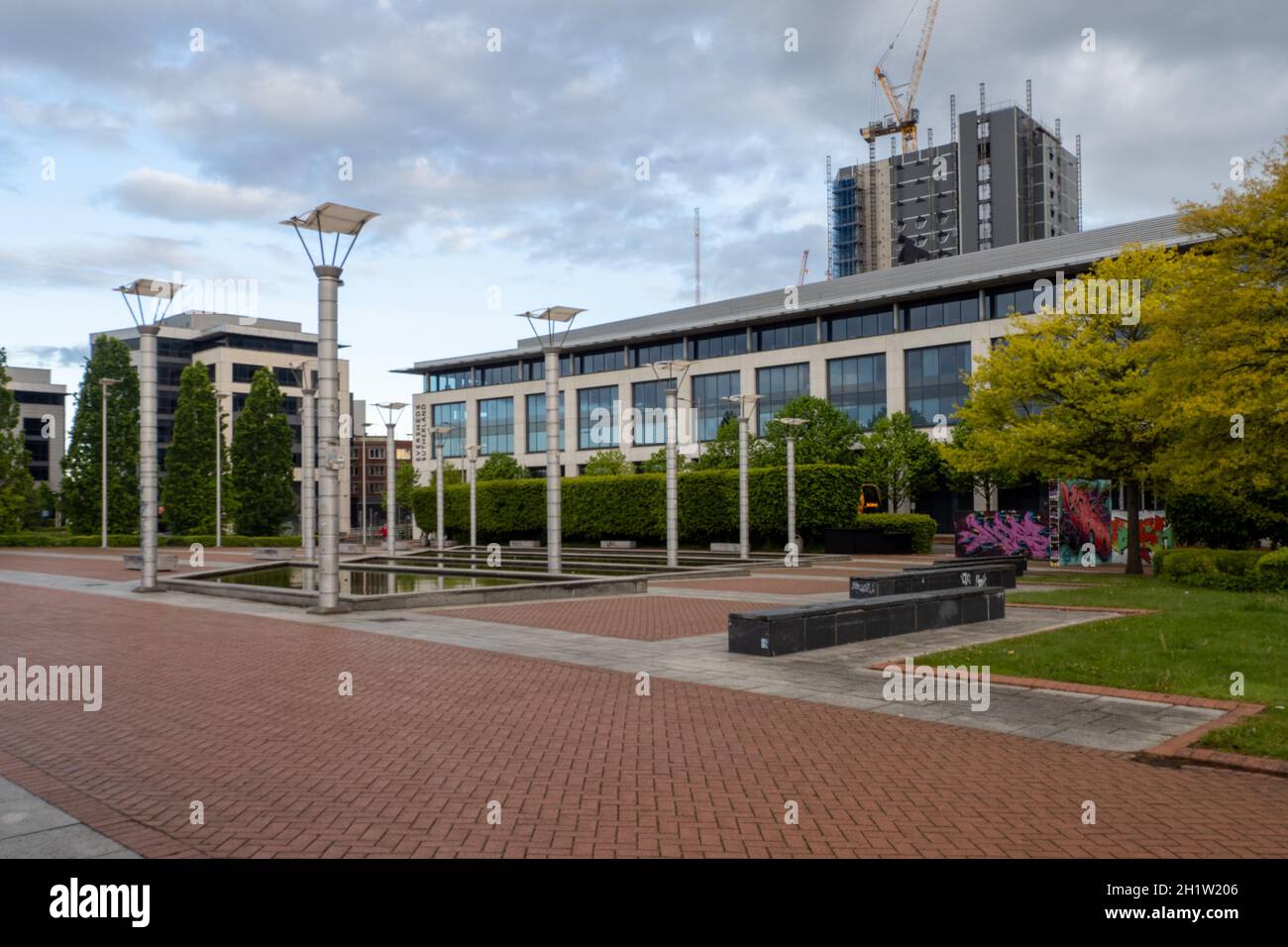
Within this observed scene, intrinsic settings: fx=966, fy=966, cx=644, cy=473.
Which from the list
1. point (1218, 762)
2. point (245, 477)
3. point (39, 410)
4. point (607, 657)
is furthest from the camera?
point (39, 410)

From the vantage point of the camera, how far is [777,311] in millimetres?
70312

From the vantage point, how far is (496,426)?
90.7m

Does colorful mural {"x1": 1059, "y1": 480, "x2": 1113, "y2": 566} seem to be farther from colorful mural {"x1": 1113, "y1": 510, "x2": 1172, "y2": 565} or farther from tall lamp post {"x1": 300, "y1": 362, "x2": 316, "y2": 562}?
tall lamp post {"x1": 300, "y1": 362, "x2": 316, "y2": 562}

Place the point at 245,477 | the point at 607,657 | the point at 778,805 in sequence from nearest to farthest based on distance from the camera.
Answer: the point at 778,805 < the point at 607,657 < the point at 245,477

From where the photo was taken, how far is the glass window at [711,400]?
74938 millimetres

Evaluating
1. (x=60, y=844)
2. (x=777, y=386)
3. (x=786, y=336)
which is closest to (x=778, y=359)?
(x=777, y=386)

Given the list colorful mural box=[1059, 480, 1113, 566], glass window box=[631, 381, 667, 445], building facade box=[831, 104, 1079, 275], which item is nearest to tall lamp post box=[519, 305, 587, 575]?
colorful mural box=[1059, 480, 1113, 566]

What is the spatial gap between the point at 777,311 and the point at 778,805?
66181mm

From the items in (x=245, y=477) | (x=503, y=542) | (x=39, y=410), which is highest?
(x=39, y=410)

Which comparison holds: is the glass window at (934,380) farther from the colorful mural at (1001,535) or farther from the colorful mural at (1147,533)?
the colorful mural at (1147,533)

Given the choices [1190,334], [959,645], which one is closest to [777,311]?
[1190,334]

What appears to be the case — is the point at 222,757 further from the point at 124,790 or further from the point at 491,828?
the point at 491,828

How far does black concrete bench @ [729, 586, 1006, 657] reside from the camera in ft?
41.9
